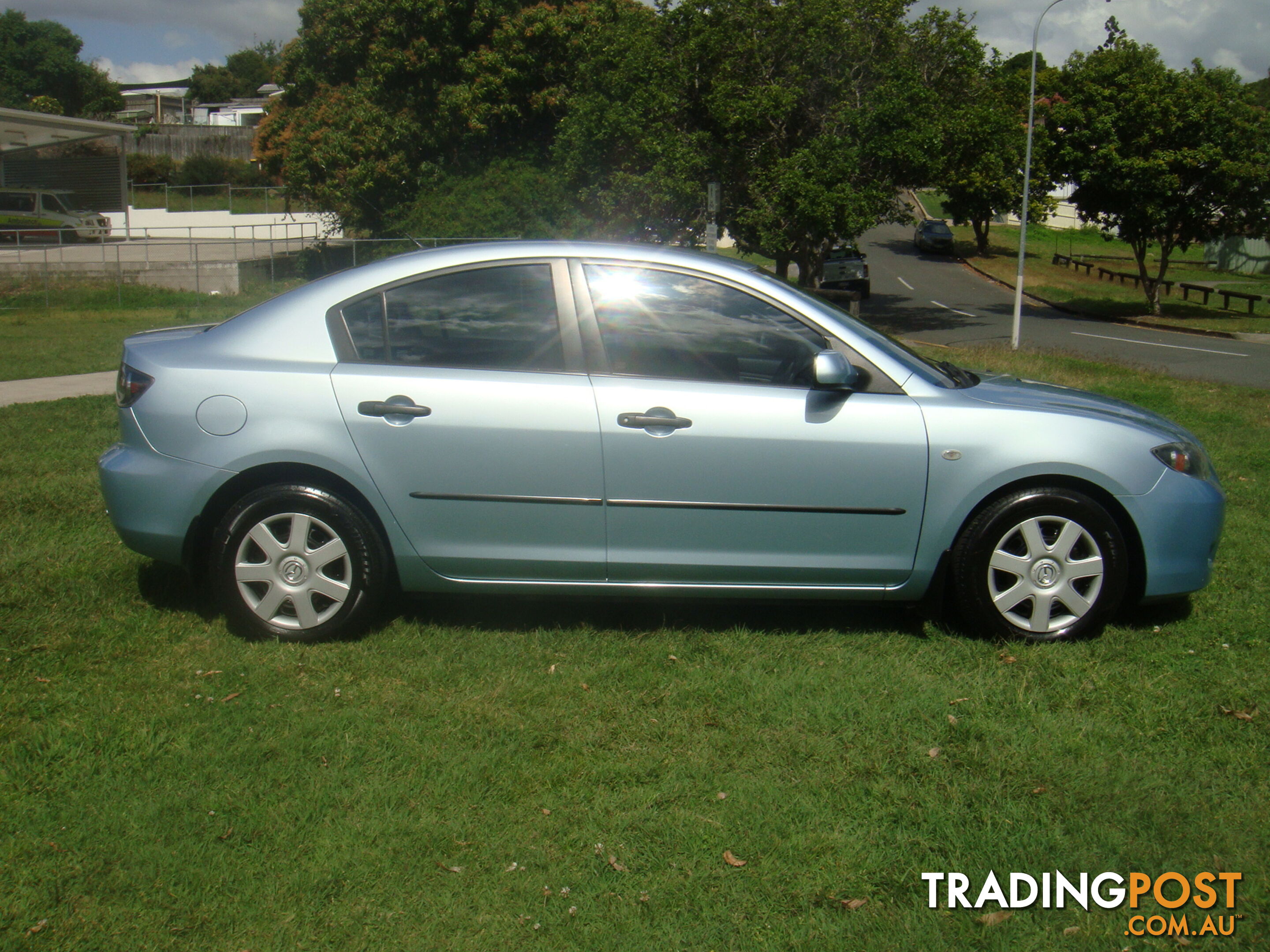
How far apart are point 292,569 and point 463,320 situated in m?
1.26

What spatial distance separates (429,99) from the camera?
3412 cm

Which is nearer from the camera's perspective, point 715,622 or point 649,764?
point 649,764

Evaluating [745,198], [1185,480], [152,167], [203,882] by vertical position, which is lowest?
[203,882]

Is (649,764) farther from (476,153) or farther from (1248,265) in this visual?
(1248,265)

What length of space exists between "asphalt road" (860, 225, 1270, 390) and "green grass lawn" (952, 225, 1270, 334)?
1.13m

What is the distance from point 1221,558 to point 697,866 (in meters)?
4.20

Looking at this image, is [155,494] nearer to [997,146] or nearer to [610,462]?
[610,462]

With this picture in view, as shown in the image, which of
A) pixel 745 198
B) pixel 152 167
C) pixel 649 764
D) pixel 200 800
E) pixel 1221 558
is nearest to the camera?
pixel 200 800

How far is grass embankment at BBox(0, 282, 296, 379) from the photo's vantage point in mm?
15031

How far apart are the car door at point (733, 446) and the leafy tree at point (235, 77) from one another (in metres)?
115

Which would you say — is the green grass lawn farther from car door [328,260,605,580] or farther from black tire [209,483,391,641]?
black tire [209,483,391,641]

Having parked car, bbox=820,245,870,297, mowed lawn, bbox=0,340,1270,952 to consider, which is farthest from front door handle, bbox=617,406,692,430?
parked car, bbox=820,245,870,297

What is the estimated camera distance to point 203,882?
9.94 ft

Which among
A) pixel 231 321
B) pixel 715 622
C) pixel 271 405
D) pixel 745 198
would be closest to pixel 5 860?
pixel 271 405
